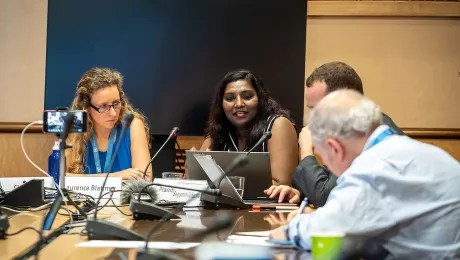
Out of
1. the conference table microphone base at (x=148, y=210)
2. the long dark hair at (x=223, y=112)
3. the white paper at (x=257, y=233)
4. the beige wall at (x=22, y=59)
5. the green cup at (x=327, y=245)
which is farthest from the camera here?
the beige wall at (x=22, y=59)

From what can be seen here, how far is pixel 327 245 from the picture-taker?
43.6 inches

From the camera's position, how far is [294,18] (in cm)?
395

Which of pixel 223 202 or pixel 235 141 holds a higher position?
pixel 235 141

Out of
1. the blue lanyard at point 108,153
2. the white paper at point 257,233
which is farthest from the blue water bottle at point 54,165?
the white paper at point 257,233

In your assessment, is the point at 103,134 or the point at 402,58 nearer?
the point at 103,134

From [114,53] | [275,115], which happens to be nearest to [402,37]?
[275,115]

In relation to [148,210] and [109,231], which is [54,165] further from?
[109,231]

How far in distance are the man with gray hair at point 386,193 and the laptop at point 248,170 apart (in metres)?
0.91

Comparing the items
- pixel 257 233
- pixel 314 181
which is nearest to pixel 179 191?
pixel 314 181

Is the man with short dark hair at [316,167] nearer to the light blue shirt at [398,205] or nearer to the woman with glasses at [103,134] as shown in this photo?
the light blue shirt at [398,205]

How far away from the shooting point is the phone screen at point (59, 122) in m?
1.92

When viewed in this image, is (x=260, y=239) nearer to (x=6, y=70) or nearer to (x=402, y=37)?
(x=402, y=37)

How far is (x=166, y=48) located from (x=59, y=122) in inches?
86.8

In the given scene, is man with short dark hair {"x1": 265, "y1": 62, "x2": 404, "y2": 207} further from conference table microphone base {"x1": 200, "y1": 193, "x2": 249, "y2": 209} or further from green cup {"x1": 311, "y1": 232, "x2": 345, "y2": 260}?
green cup {"x1": 311, "y1": 232, "x2": 345, "y2": 260}
